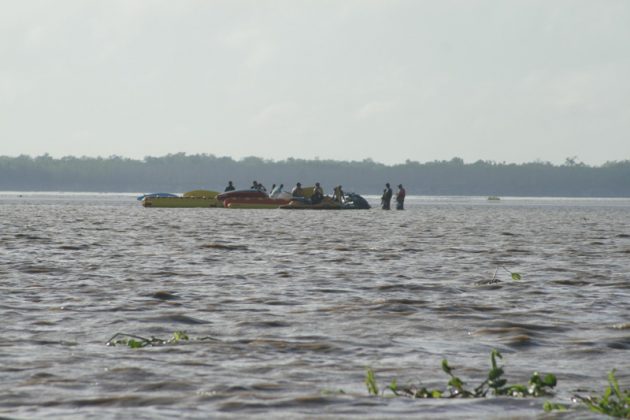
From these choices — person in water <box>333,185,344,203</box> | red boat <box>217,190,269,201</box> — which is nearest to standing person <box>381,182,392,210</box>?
person in water <box>333,185,344,203</box>

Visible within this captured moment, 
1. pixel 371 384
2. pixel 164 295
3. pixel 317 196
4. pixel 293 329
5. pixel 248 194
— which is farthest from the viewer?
pixel 248 194

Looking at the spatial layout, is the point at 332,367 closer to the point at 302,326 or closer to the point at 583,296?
the point at 302,326

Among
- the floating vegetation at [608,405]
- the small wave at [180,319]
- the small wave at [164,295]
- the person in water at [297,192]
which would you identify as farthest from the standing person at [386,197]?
the floating vegetation at [608,405]

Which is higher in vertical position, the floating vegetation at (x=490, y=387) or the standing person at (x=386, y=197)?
the standing person at (x=386, y=197)

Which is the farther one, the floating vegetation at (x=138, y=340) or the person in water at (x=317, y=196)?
the person in water at (x=317, y=196)

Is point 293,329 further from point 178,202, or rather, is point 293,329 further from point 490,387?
point 178,202

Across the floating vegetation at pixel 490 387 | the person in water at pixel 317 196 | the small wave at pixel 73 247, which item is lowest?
the small wave at pixel 73 247

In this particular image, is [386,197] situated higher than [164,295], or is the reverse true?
[386,197]

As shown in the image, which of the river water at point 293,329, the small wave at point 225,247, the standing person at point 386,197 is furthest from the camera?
the standing person at point 386,197

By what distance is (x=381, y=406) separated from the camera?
7.77 m

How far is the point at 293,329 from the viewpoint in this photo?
11.8 metres

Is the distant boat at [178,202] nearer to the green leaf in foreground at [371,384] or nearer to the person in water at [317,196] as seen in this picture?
the person in water at [317,196]

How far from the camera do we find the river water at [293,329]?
8031 mm

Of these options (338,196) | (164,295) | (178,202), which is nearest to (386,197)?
(338,196)
